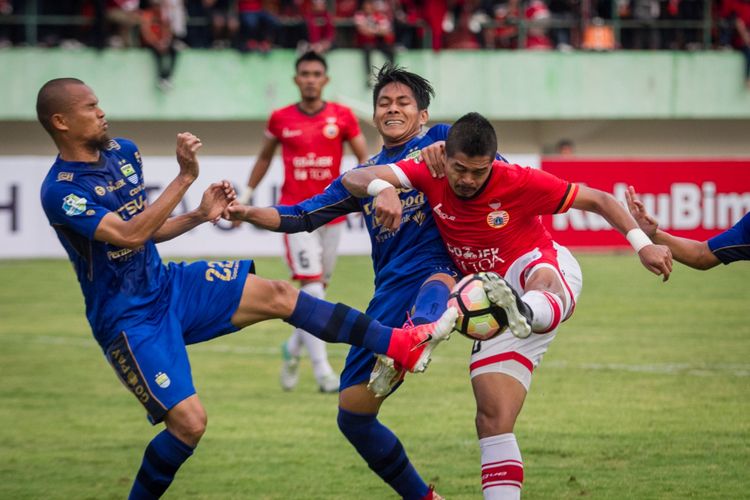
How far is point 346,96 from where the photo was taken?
1085 inches

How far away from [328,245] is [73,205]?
5.73 metres

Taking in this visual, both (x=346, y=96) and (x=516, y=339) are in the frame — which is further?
(x=346, y=96)

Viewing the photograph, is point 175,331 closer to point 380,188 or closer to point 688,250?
point 380,188

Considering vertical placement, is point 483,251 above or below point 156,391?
above

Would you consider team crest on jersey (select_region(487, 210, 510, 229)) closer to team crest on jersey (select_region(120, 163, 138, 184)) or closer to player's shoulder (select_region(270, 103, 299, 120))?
team crest on jersey (select_region(120, 163, 138, 184))

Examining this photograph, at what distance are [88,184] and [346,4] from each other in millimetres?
22401

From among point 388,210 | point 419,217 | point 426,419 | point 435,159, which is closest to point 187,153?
point 388,210

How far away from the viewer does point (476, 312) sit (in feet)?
18.8

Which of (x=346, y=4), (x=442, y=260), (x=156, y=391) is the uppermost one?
(x=346, y=4)

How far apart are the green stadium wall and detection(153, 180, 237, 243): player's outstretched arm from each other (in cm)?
2043

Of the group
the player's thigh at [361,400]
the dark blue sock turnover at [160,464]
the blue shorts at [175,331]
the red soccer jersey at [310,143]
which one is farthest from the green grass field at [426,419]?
the red soccer jersey at [310,143]

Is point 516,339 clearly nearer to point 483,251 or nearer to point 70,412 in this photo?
point 483,251

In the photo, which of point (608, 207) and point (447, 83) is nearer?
point (608, 207)

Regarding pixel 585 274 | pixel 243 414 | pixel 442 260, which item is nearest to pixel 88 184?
pixel 442 260
